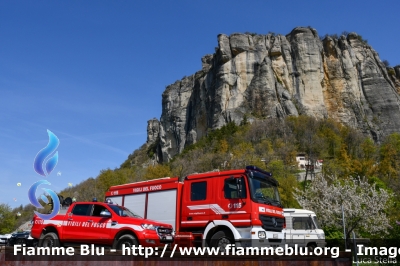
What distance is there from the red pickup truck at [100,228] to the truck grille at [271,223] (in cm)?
285

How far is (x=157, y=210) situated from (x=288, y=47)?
99.8m

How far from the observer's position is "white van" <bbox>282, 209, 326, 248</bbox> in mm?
17734

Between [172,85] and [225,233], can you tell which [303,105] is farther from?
[225,233]

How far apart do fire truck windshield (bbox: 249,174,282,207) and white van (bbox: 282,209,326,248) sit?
559cm

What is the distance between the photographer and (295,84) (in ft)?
338

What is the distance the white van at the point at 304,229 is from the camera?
1773 cm

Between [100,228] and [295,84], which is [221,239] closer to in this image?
[100,228]

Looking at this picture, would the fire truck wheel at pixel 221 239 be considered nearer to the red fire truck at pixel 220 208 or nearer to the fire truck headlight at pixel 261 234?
the red fire truck at pixel 220 208

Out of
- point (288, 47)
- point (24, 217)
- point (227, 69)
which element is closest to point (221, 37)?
point (227, 69)

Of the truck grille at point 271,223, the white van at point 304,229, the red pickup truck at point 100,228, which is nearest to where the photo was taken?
the red pickup truck at point 100,228

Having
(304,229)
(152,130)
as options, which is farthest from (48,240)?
(152,130)

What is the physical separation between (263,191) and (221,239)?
7.07ft

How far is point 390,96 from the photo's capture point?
103938 mm

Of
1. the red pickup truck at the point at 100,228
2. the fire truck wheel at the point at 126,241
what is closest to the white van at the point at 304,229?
the red pickup truck at the point at 100,228
